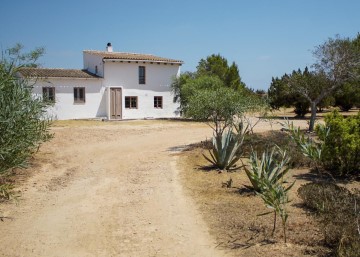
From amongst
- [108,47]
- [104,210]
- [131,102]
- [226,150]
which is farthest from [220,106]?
[108,47]

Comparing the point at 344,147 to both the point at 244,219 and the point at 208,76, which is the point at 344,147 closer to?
the point at 244,219

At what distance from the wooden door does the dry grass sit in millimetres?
19613

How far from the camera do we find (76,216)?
760cm

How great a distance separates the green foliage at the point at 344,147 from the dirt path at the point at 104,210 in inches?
176

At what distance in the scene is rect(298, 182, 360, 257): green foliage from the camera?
210 inches

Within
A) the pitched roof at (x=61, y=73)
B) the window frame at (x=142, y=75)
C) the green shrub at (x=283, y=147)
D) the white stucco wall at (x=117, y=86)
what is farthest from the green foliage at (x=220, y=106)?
the window frame at (x=142, y=75)

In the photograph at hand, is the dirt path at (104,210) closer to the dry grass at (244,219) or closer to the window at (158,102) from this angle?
the dry grass at (244,219)

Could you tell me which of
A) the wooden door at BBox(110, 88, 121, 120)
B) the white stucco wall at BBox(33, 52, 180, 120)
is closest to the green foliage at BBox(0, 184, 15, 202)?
the white stucco wall at BBox(33, 52, 180, 120)

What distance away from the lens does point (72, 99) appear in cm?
2838

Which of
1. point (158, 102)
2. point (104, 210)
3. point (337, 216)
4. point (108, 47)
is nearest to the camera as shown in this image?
point (337, 216)

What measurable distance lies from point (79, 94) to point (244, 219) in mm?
23719

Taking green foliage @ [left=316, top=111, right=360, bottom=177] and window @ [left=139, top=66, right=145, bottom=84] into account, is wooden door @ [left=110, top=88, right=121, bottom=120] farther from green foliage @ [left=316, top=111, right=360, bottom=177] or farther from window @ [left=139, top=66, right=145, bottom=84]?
green foliage @ [left=316, top=111, right=360, bottom=177]

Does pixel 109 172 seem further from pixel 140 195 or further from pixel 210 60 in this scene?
pixel 210 60

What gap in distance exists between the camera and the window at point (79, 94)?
28602 mm
